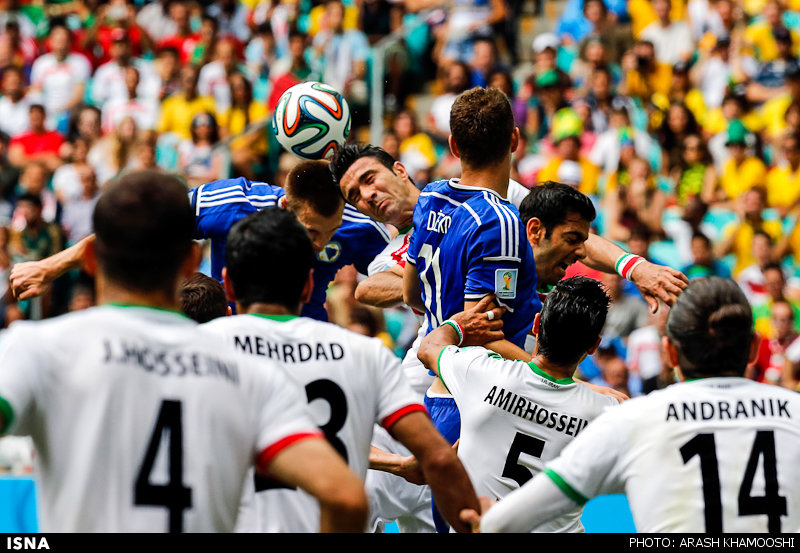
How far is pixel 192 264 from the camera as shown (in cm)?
377

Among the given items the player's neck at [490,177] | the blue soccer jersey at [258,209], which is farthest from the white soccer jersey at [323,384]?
the blue soccer jersey at [258,209]

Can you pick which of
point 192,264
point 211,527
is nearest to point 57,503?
point 211,527

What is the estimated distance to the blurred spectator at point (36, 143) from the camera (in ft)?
54.8

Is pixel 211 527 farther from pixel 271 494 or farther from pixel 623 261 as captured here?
pixel 623 261

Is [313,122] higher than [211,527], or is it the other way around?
[313,122]

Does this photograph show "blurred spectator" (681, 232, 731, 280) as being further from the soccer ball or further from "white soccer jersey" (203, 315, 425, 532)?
"white soccer jersey" (203, 315, 425, 532)

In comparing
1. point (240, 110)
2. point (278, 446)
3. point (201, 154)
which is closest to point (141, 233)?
point (278, 446)

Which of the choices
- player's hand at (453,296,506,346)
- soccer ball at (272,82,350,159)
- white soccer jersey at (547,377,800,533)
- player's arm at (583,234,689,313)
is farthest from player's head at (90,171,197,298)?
soccer ball at (272,82,350,159)

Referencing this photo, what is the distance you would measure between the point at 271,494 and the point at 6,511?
569cm

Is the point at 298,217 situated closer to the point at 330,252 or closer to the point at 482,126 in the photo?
the point at 330,252

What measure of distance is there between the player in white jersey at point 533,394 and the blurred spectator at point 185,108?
12.1 metres

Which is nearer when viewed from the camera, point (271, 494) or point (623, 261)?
point (271, 494)

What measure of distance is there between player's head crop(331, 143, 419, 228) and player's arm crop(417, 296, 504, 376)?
3.88ft

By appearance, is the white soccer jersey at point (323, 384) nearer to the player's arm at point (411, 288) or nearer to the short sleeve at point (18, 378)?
the short sleeve at point (18, 378)
